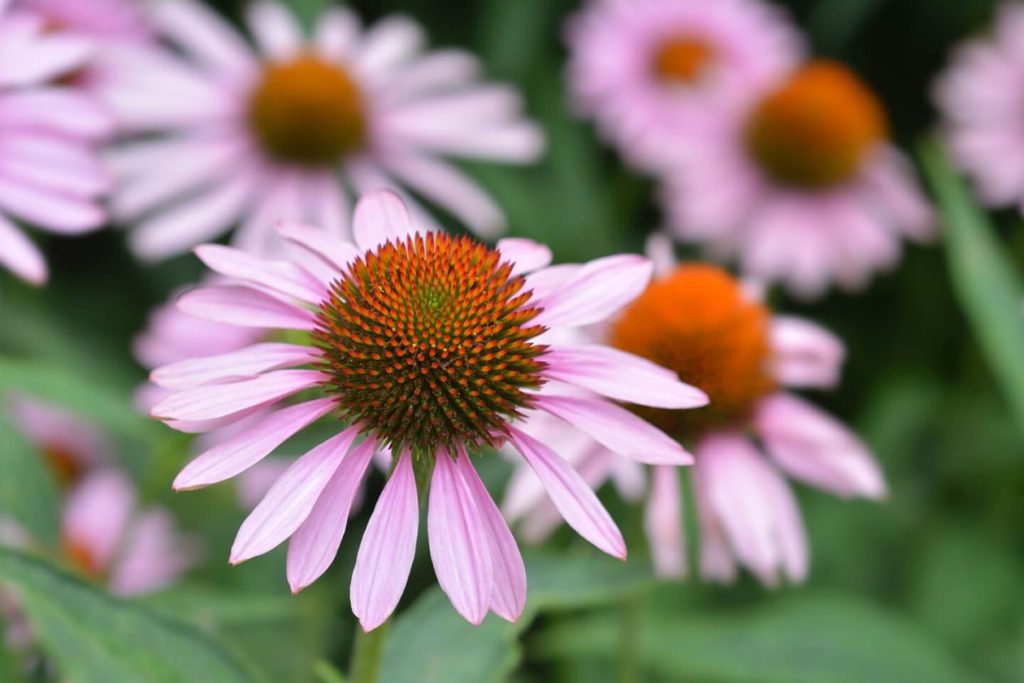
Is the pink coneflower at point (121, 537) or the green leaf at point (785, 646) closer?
the green leaf at point (785, 646)

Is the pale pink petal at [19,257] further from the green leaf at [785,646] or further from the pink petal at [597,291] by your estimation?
the green leaf at [785,646]

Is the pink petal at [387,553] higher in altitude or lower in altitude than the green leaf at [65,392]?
higher

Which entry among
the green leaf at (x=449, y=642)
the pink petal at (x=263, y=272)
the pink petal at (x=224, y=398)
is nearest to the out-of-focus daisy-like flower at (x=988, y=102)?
the green leaf at (x=449, y=642)

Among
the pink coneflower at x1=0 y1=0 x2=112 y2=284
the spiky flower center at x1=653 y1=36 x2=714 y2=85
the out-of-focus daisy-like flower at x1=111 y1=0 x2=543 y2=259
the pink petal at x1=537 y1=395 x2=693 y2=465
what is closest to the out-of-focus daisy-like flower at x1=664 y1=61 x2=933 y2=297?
the spiky flower center at x1=653 y1=36 x2=714 y2=85

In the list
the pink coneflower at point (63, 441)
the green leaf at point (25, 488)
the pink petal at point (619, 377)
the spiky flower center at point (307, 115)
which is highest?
the pink petal at point (619, 377)

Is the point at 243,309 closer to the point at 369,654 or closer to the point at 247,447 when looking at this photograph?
the point at 247,447

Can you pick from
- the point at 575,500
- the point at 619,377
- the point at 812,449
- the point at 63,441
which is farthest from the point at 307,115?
the point at 575,500

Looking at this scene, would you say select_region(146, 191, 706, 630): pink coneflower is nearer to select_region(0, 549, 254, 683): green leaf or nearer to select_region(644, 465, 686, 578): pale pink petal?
select_region(0, 549, 254, 683): green leaf
